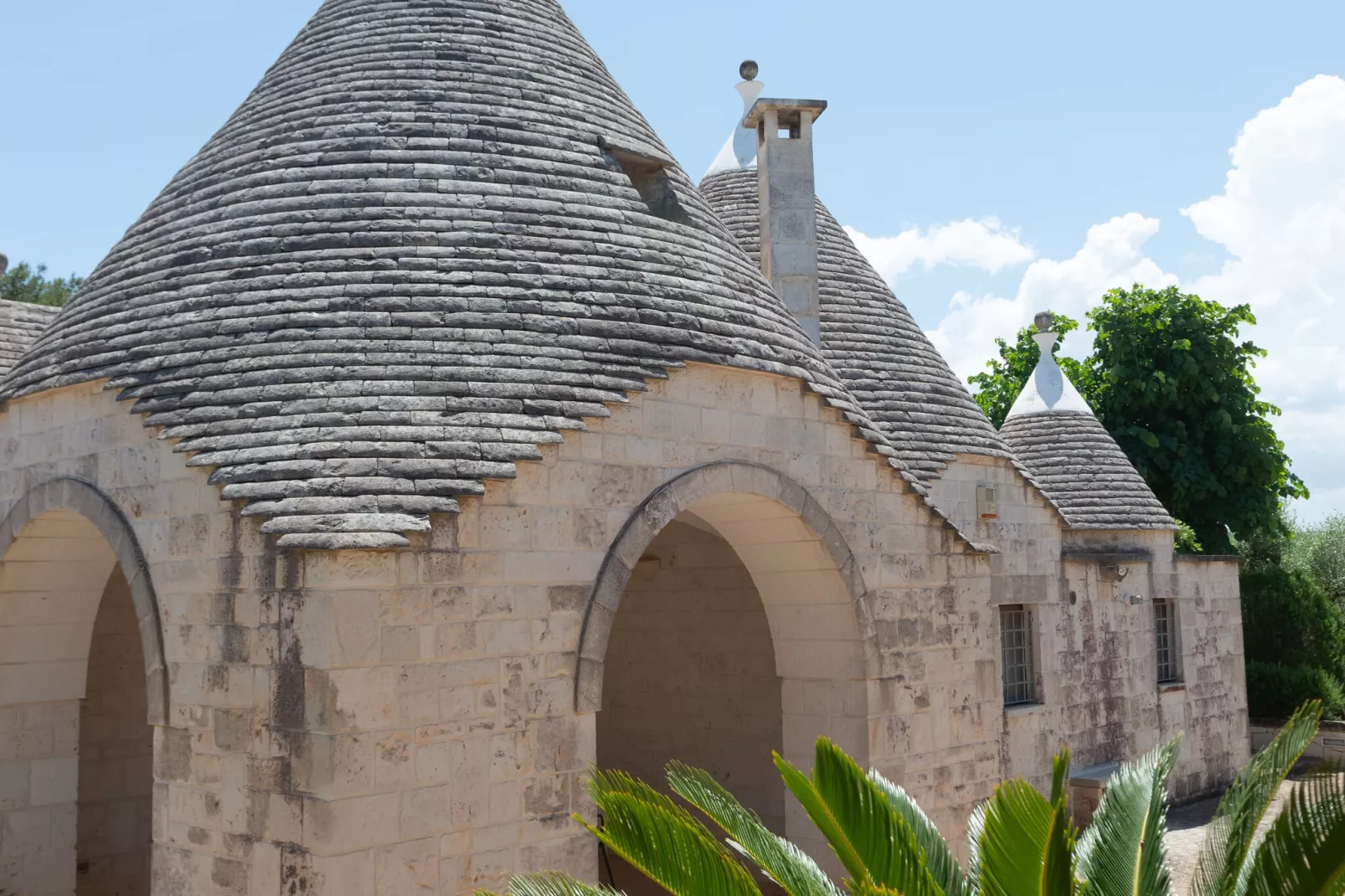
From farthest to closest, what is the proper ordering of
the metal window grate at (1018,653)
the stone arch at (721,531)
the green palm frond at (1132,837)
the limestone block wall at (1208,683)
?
1. the limestone block wall at (1208,683)
2. the metal window grate at (1018,653)
3. the stone arch at (721,531)
4. the green palm frond at (1132,837)

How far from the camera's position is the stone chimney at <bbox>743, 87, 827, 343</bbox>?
11.4 m

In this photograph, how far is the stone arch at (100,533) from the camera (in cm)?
689

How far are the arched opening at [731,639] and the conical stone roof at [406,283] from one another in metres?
0.92

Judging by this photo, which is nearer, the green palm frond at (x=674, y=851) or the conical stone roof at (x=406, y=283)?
the green palm frond at (x=674, y=851)

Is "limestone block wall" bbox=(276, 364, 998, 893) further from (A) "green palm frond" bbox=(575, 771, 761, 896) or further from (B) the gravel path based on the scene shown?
(B) the gravel path

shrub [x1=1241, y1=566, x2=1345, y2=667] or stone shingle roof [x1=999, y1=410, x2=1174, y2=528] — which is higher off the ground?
stone shingle roof [x1=999, y1=410, x2=1174, y2=528]

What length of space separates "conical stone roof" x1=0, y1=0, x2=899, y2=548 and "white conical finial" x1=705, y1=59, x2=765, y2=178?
470 cm

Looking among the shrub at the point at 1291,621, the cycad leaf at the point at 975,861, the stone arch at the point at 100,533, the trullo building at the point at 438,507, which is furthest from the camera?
the shrub at the point at 1291,621

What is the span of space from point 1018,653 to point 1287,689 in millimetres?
8103

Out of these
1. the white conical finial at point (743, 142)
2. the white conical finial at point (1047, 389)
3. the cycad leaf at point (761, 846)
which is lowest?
the cycad leaf at point (761, 846)

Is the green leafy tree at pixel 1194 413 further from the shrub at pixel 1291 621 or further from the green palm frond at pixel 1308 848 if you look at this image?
the green palm frond at pixel 1308 848

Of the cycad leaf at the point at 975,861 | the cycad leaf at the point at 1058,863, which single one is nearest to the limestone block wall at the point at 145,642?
the cycad leaf at the point at 975,861

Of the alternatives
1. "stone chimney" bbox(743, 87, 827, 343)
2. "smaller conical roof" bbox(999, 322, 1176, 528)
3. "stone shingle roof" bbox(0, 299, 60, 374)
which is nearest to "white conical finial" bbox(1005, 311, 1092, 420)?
"smaller conical roof" bbox(999, 322, 1176, 528)

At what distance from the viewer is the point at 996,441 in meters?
13.0
